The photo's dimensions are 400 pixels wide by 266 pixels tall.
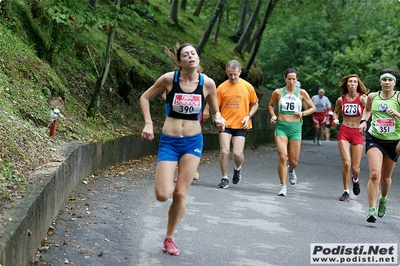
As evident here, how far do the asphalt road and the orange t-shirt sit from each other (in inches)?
46.7

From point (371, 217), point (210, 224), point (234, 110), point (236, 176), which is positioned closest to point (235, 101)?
point (234, 110)

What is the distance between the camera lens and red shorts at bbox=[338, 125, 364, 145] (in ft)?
39.9

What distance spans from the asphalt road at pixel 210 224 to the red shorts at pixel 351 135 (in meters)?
0.98

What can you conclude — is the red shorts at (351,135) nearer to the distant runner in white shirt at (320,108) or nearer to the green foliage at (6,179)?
the green foliage at (6,179)

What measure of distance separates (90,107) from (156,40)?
37.1 feet

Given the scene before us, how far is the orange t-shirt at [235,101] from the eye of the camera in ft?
42.1

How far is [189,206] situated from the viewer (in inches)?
402

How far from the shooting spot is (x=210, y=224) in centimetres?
888

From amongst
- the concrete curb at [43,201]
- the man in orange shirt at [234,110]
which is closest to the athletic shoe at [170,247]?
the concrete curb at [43,201]

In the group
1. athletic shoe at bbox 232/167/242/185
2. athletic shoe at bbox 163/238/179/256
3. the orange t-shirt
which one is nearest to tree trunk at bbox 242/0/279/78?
the orange t-shirt

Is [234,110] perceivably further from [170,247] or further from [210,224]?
[170,247]

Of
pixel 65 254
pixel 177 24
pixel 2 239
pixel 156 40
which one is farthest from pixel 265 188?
pixel 177 24

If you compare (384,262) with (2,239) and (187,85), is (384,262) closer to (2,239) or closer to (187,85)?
(187,85)

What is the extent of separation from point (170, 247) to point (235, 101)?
A: 19.7 feet
